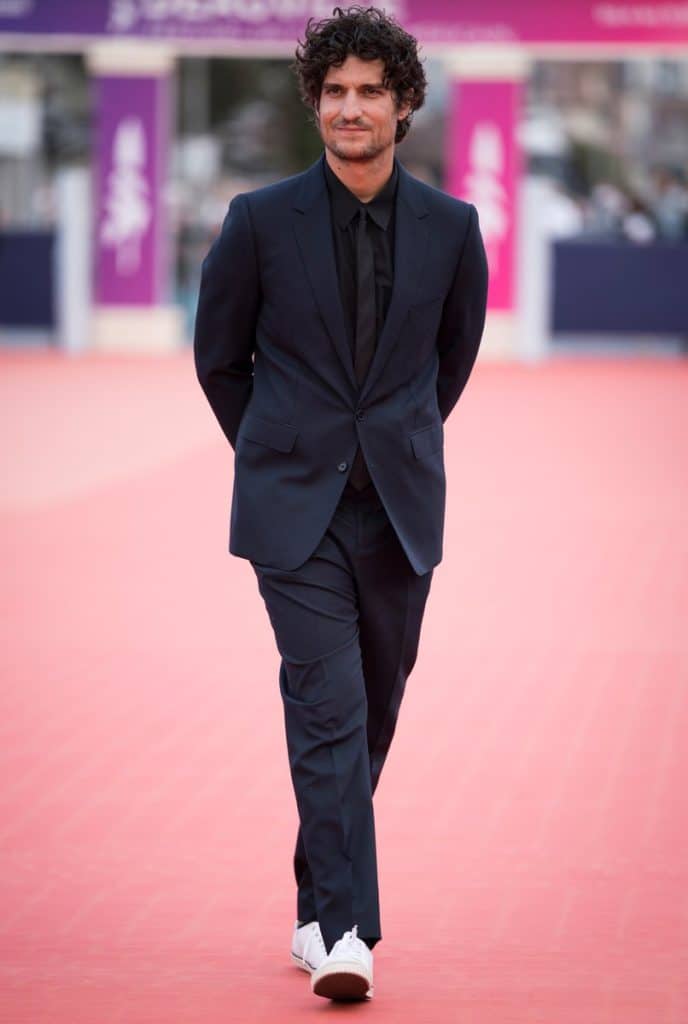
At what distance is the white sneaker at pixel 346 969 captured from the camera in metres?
3.96

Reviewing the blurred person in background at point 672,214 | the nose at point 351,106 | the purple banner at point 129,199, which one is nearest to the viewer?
the nose at point 351,106

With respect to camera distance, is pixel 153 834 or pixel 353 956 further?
pixel 153 834

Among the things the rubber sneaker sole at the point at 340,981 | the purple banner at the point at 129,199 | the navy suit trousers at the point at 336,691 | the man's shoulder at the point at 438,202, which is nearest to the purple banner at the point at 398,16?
the purple banner at the point at 129,199

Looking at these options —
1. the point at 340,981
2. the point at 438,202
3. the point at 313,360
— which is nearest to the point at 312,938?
the point at 340,981

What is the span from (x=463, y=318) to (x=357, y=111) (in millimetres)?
546

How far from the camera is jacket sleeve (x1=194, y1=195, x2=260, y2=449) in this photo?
4.04 metres

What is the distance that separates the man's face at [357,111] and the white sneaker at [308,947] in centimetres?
159

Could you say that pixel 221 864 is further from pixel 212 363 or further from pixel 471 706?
pixel 471 706

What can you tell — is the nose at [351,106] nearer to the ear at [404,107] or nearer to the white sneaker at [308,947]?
the ear at [404,107]

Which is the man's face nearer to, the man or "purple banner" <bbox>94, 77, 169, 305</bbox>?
the man

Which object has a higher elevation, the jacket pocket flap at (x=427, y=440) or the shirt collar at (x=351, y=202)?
the shirt collar at (x=351, y=202)

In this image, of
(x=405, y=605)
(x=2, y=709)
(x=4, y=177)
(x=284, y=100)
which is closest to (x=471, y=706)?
(x=2, y=709)

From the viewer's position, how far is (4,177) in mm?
37812

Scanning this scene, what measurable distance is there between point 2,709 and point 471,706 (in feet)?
5.43
